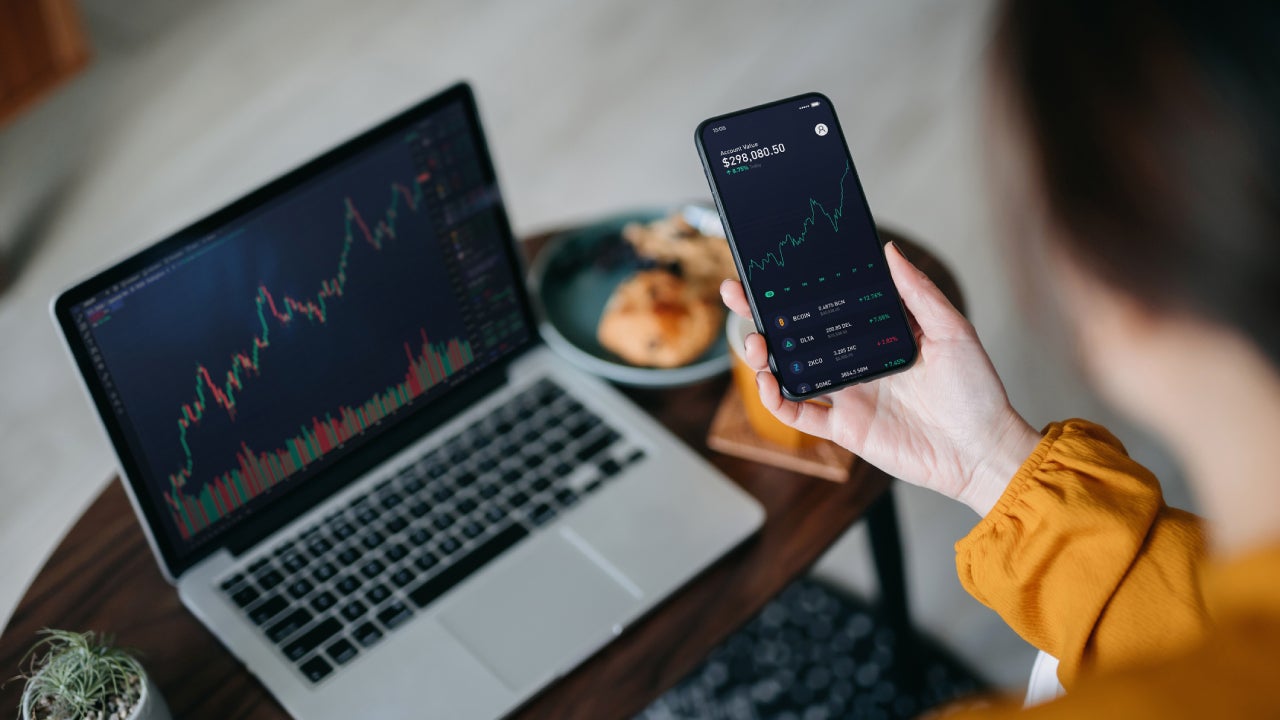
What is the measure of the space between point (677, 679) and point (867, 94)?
2.01m

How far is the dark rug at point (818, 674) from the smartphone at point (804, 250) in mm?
716

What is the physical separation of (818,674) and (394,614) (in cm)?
82

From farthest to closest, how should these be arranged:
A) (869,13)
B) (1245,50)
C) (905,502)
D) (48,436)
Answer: (869,13) < (48,436) < (905,502) < (1245,50)

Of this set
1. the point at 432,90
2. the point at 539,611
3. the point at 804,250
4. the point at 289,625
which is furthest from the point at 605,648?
the point at 432,90

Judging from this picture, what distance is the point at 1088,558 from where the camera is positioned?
81 centimetres

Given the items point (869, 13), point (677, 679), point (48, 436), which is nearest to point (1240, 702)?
point (677, 679)

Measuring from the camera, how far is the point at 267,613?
3.22 ft

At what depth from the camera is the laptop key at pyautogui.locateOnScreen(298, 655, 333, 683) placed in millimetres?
940

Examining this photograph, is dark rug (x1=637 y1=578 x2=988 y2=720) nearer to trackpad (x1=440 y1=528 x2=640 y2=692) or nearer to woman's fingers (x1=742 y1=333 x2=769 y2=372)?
trackpad (x1=440 y1=528 x2=640 y2=692)

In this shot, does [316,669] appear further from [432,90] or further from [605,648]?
[432,90]

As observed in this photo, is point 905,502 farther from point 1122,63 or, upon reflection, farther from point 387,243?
point 1122,63

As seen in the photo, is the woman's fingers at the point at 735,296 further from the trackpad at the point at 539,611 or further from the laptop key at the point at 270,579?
the laptop key at the point at 270,579

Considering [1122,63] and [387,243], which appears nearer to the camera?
[1122,63]

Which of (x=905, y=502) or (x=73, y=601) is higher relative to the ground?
(x=73, y=601)
